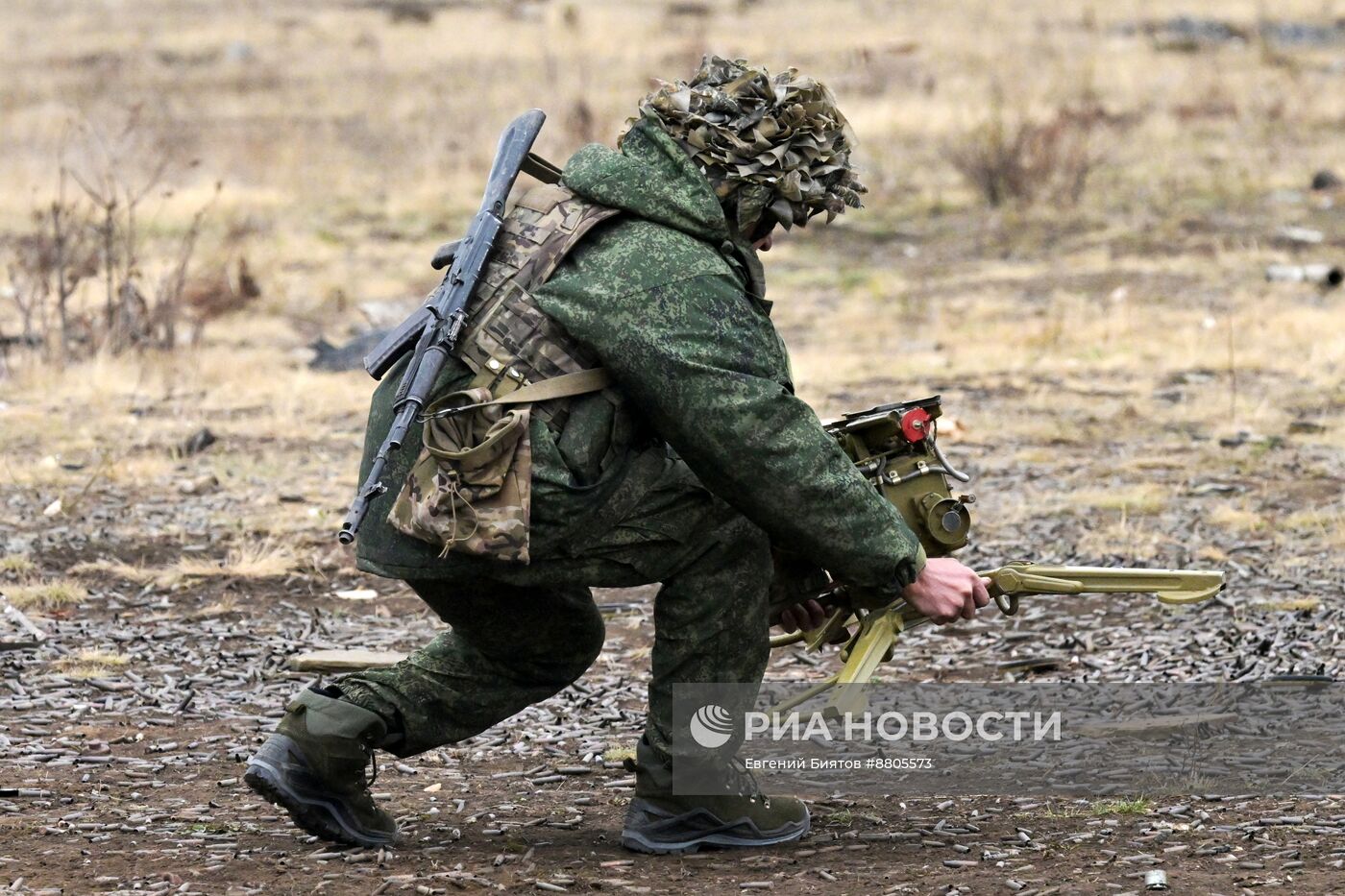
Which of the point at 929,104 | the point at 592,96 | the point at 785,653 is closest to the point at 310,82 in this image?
the point at 592,96

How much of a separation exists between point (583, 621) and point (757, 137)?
1.12 meters

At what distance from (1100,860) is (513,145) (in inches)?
78.3

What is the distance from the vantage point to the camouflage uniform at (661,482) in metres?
3.33

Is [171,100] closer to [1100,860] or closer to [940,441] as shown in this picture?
[940,441]

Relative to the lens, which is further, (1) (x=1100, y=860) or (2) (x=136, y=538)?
(2) (x=136, y=538)

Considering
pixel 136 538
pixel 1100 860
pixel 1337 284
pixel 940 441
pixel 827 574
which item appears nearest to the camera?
pixel 1100 860

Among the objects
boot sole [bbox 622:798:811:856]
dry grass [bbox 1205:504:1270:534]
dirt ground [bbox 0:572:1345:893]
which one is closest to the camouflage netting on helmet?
boot sole [bbox 622:798:811:856]

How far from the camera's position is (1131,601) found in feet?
19.6

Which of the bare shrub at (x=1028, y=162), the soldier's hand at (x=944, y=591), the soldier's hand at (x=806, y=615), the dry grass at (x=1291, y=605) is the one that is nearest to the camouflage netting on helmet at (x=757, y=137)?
the soldier's hand at (x=944, y=591)

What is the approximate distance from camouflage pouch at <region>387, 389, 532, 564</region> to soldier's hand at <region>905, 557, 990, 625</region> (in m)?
0.84

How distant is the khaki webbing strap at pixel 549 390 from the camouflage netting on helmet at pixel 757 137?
1.53 feet

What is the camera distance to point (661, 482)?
139 inches

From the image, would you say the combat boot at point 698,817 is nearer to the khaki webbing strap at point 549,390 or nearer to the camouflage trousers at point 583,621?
the camouflage trousers at point 583,621

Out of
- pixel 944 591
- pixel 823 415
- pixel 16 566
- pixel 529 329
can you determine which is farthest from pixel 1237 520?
pixel 16 566
